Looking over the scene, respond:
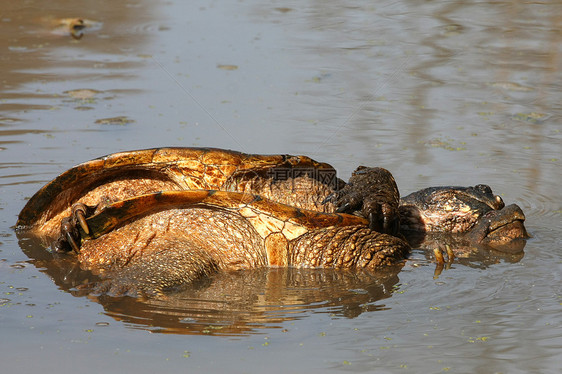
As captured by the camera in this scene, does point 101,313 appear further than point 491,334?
Yes

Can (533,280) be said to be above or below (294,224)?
below

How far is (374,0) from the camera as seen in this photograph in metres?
11.7

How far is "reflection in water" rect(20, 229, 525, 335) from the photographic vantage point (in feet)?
12.1

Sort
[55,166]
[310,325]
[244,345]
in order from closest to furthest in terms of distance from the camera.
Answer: [244,345]
[310,325]
[55,166]

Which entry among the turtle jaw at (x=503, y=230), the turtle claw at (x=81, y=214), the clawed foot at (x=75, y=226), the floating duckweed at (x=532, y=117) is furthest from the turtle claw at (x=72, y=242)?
the floating duckweed at (x=532, y=117)

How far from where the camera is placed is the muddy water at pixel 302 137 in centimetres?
346

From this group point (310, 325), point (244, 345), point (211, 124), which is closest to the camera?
point (244, 345)

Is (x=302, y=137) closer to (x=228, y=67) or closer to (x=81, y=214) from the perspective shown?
(x=228, y=67)

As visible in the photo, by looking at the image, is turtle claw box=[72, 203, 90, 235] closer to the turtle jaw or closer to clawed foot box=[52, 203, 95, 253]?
clawed foot box=[52, 203, 95, 253]

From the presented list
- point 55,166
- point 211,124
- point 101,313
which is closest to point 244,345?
point 101,313

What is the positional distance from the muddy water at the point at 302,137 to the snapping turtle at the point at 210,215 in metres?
0.15

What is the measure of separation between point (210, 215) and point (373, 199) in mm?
984

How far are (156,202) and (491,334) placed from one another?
1.88 meters

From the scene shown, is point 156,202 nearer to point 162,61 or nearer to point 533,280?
point 533,280
